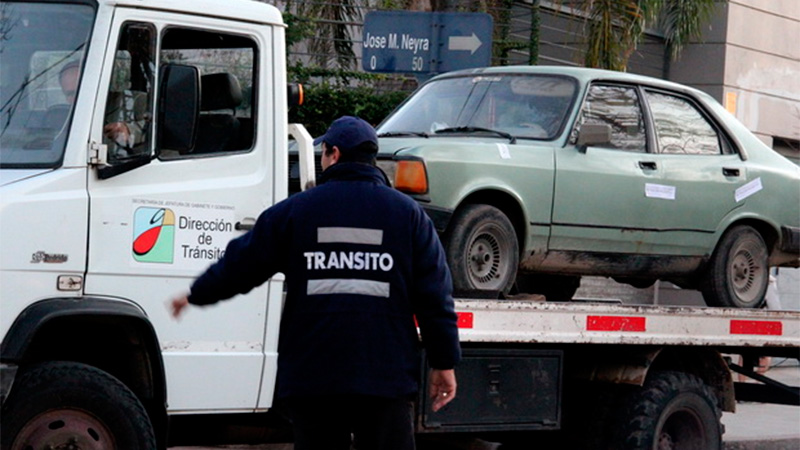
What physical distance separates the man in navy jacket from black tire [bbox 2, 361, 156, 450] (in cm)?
116

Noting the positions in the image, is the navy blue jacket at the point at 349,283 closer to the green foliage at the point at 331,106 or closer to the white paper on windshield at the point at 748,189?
the white paper on windshield at the point at 748,189

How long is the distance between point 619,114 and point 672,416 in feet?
5.86

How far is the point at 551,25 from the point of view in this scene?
18625 millimetres

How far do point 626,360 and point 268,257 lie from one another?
155 inches

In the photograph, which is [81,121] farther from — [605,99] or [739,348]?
[739,348]

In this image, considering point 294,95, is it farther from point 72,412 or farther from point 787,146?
point 787,146

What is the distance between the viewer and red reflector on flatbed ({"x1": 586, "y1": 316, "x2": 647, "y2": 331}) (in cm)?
770

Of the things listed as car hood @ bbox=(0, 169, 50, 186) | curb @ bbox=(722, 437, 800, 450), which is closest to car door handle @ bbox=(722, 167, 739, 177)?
A: curb @ bbox=(722, 437, 800, 450)

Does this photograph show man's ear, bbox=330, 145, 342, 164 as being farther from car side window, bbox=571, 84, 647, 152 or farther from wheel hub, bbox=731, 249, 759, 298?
wheel hub, bbox=731, 249, 759, 298

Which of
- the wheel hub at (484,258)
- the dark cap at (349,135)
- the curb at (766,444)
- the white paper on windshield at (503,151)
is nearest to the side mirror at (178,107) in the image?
the dark cap at (349,135)

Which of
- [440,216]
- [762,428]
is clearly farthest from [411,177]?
[762,428]

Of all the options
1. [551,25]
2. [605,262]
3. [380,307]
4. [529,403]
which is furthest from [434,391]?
[551,25]

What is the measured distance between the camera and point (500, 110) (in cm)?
798

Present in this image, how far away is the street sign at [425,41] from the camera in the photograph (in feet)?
33.2
